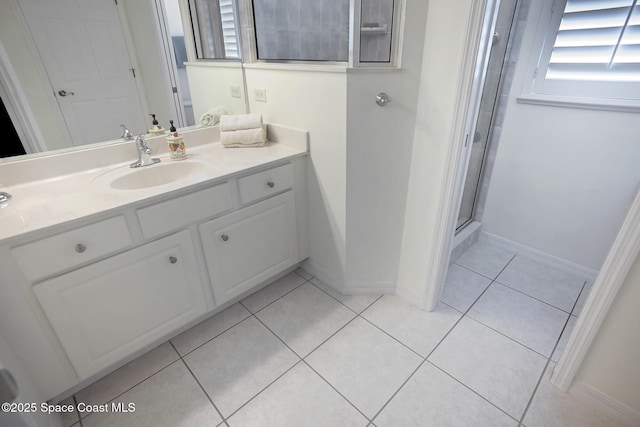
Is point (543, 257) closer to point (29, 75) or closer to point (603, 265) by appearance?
point (603, 265)

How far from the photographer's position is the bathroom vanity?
1.12m

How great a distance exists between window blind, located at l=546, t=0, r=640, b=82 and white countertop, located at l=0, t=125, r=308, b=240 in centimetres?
153

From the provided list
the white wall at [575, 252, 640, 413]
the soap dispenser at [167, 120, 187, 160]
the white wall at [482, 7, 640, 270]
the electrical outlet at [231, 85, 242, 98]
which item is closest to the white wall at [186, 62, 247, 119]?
the electrical outlet at [231, 85, 242, 98]

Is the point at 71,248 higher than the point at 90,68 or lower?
lower

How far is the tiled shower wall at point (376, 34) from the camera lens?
1.40 meters

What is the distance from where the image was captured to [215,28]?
1847 millimetres

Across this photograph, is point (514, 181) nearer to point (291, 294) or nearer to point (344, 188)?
point (344, 188)

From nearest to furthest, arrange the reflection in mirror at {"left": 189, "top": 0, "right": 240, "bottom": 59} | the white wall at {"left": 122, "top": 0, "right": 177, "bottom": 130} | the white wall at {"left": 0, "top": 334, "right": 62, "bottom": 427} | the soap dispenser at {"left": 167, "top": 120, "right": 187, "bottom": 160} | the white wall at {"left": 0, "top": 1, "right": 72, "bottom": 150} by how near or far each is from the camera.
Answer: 1. the white wall at {"left": 0, "top": 334, "right": 62, "bottom": 427}
2. the white wall at {"left": 0, "top": 1, "right": 72, "bottom": 150}
3. the white wall at {"left": 122, "top": 0, "right": 177, "bottom": 130}
4. the soap dispenser at {"left": 167, "top": 120, "right": 187, "bottom": 160}
5. the reflection in mirror at {"left": 189, "top": 0, "right": 240, "bottom": 59}

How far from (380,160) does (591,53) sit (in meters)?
1.28

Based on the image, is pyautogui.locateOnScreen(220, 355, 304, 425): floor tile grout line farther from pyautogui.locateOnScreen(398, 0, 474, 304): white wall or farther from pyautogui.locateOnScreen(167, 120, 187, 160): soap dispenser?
pyautogui.locateOnScreen(167, 120, 187, 160): soap dispenser

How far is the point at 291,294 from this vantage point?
1.99 meters

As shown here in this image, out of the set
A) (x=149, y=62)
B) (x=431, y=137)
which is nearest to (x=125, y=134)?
(x=149, y=62)

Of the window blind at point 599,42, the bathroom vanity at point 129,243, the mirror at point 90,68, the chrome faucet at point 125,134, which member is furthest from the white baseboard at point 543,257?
the chrome faucet at point 125,134

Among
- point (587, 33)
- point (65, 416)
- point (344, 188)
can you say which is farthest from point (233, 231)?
point (587, 33)
